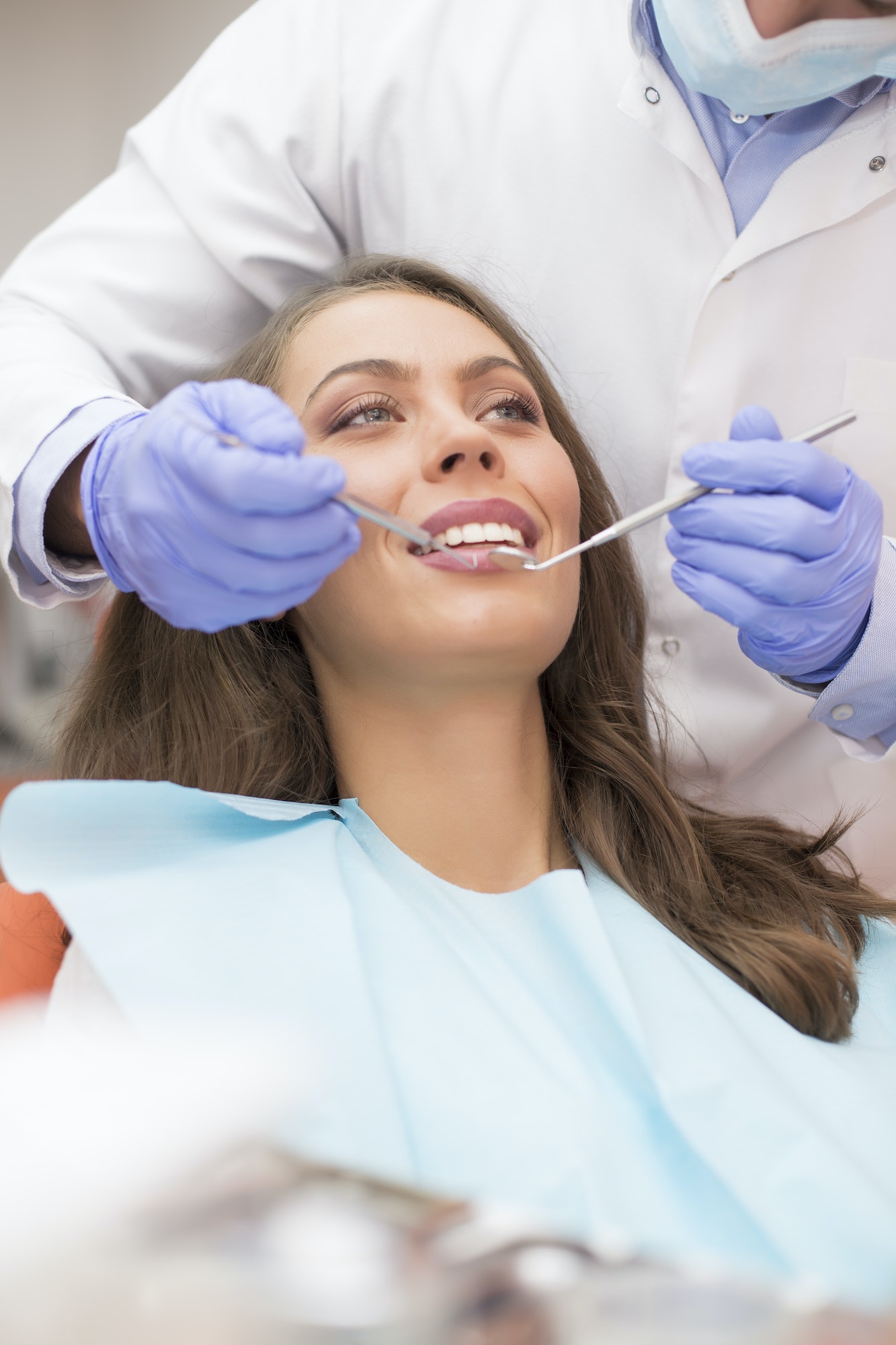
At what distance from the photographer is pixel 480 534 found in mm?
1215

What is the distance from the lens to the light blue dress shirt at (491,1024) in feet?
2.94

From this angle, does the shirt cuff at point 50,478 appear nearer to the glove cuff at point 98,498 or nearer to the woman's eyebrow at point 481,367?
the glove cuff at point 98,498

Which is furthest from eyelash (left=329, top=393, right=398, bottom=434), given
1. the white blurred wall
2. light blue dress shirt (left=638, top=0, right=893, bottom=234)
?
the white blurred wall

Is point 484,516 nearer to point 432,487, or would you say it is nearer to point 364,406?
point 432,487

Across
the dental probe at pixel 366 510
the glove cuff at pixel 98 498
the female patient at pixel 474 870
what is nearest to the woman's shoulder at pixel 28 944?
the female patient at pixel 474 870

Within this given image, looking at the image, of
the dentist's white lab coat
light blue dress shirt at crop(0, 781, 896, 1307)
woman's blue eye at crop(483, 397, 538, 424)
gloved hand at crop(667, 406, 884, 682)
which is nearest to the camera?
light blue dress shirt at crop(0, 781, 896, 1307)

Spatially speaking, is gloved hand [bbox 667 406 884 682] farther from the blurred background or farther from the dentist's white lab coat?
the blurred background

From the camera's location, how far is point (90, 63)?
3115 mm

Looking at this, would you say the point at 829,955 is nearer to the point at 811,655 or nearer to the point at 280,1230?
the point at 811,655

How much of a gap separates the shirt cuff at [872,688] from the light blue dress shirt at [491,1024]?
32cm

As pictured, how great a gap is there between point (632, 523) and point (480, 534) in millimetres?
175

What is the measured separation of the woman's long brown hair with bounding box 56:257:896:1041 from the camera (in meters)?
1.36

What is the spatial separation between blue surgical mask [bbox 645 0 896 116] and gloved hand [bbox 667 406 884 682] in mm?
368

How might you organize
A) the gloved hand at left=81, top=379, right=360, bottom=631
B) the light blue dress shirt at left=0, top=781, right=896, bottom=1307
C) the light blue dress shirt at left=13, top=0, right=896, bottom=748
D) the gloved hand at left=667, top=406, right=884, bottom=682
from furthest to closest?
the light blue dress shirt at left=13, top=0, right=896, bottom=748, the gloved hand at left=667, top=406, right=884, bottom=682, the gloved hand at left=81, top=379, right=360, bottom=631, the light blue dress shirt at left=0, top=781, right=896, bottom=1307
